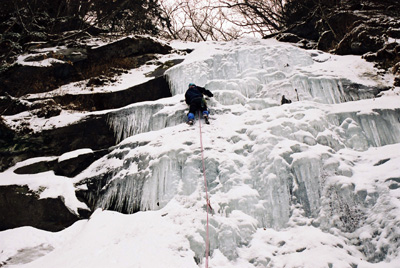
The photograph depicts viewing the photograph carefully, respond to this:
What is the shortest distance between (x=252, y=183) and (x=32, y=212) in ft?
12.8

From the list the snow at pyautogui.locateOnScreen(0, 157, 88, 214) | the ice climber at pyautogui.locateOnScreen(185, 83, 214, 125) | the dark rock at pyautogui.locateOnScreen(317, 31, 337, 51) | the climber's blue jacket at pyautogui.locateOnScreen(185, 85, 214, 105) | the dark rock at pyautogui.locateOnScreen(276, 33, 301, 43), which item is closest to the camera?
the snow at pyautogui.locateOnScreen(0, 157, 88, 214)

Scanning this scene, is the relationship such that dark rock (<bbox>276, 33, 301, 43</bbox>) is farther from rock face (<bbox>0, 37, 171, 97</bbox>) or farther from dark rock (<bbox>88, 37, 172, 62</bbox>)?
dark rock (<bbox>88, 37, 172, 62</bbox>)

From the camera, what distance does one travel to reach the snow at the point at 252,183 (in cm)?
304

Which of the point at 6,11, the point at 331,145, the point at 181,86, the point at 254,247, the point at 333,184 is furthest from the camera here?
the point at 6,11

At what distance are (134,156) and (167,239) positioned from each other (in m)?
2.10

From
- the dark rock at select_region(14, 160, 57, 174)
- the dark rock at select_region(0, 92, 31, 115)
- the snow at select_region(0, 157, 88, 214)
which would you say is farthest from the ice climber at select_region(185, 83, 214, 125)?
the dark rock at select_region(0, 92, 31, 115)

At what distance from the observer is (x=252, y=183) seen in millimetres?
3971

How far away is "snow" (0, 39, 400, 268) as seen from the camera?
9.97 ft

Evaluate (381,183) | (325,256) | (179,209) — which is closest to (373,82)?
(381,183)

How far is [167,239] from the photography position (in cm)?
333

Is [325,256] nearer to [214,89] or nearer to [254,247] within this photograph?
[254,247]

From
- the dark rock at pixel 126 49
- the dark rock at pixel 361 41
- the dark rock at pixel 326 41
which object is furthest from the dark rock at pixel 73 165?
the dark rock at pixel 326 41

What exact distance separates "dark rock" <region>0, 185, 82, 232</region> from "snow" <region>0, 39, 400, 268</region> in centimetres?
17

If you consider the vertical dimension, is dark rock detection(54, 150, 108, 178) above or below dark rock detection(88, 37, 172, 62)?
below
